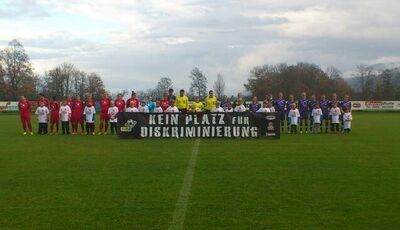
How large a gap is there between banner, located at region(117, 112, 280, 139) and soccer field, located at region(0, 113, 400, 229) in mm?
4598

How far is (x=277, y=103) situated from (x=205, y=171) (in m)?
14.6

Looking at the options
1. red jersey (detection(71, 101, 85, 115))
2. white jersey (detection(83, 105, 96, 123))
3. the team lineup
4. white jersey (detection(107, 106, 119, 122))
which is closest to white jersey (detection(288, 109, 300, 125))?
the team lineup

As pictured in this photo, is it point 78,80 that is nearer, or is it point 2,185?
point 2,185

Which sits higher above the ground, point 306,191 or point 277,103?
point 277,103

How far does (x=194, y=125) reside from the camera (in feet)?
64.8

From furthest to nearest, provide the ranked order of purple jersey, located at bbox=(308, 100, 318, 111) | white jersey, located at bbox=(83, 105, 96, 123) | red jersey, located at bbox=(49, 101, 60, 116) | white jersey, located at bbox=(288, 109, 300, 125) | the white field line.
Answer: purple jersey, located at bbox=(308, 100, 318, 111) → red jersey, located at bbox=(49, 101, 60, 116) → white jersey, located at bbox=(288, 109, 300, 125) → white jersey, located at bbox=(83, 105, 96, 123) → the white field line

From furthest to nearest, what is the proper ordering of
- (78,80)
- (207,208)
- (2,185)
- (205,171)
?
(78,80) → (205,171) → (2,185) → (207,208)

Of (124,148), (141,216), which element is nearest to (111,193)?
(141,216)

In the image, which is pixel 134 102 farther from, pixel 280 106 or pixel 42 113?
pixel 280 106

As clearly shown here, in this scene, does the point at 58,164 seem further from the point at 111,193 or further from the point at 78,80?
the point at 78,80

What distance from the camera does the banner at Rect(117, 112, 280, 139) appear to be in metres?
19.6

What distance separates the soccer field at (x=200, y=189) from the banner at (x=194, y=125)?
4.60 m

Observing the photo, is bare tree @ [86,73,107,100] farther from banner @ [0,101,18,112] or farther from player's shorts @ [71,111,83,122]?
player's shorts @ [71,111,83,122]

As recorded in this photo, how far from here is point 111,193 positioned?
8.30 meters
